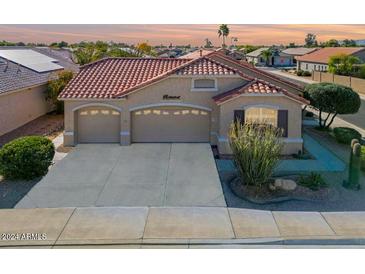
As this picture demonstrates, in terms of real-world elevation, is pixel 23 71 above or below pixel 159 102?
above

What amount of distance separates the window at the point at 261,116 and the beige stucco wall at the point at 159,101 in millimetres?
1793

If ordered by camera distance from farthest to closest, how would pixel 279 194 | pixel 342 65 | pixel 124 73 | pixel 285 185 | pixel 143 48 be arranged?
pixel 143 48
pixel 342 65
pixel 124 73
pixel 285 185
pixel 279 194

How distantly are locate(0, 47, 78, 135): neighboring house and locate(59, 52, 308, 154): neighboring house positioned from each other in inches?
175

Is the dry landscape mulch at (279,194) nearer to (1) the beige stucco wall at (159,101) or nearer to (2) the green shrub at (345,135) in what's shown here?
(1) the beige stucco wall at (159,101)

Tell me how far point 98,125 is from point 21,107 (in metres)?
6.67

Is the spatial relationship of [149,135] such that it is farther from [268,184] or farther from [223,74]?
[268,184]

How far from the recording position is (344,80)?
43719 millimetres

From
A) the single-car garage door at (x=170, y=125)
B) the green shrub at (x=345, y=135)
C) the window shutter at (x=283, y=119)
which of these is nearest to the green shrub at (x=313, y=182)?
the window shutter at (x=283, y=119)

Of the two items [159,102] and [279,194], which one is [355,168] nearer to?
[279,194]

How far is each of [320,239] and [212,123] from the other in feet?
32.8

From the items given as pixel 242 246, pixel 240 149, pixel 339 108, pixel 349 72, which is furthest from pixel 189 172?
pixel 349 72

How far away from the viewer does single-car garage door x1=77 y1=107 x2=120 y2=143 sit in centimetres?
1816

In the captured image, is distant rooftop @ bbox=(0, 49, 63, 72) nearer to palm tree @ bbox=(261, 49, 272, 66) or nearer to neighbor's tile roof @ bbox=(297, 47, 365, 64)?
neighbor's tile roof @ bbox=(297, 47, 365, 64)

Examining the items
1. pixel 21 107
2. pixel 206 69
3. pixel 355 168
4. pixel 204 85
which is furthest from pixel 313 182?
pixel 21 107
